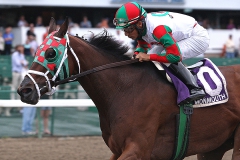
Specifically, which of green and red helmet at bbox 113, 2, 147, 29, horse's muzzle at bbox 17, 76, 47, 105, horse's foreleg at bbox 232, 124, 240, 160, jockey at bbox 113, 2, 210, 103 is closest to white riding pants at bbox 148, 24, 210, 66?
jockey at bbox 113, 2, 210, 103

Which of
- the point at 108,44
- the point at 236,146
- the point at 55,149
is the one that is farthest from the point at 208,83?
the point at 55,149

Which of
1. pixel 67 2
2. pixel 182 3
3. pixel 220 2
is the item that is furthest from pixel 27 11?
pixel 220 2

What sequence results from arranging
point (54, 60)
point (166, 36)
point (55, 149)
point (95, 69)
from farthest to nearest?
point (55, 149) → point (95, 69) → point (166, 36) → point (54, 60)

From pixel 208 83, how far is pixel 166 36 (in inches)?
30.1

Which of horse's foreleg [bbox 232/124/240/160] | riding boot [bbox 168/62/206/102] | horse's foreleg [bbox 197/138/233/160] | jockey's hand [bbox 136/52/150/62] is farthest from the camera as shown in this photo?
horse's foreleg [bbox 197/138/233/160]

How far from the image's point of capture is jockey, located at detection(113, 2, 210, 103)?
464 cm

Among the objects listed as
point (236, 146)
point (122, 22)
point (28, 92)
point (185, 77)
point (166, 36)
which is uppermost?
point (122, 22)

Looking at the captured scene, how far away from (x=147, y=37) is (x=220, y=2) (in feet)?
55.3

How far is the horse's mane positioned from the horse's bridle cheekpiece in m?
0.43

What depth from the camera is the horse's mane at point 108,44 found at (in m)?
4.92

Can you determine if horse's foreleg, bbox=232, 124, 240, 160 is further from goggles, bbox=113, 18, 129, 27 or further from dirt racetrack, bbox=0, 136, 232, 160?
dirt racetrack, bbox=0, 136, 232, 160

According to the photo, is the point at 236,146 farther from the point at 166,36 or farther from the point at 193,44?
the point at 166,36

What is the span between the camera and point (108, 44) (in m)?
4.93

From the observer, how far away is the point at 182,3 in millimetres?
20516
